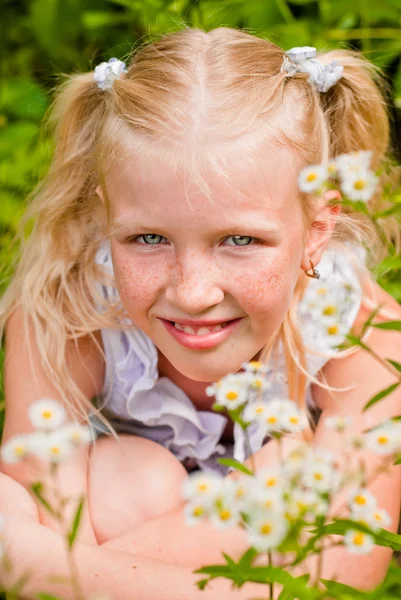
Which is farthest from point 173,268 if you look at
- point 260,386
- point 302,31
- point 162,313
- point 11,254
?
point 302,31

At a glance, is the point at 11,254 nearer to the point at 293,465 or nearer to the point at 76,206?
the point at 76,206

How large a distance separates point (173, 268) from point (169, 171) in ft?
0.50

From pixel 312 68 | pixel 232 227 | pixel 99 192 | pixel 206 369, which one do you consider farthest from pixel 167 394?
pixel 312 68

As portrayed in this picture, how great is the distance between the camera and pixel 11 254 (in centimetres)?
227

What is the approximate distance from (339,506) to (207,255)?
1.71 feet

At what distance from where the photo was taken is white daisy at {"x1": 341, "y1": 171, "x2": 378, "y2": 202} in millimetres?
999

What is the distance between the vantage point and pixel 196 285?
1349 mm

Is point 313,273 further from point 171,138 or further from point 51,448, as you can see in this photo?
point 51,448

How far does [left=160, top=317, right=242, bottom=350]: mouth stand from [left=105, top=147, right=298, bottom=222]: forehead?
0.64ft

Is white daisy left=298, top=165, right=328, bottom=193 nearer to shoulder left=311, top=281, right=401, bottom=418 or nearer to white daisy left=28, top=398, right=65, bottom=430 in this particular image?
white daisy left=28, top=398, right=65, bottom=430

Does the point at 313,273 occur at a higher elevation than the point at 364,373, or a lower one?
higher

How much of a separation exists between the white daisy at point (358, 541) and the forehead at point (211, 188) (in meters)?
0.55

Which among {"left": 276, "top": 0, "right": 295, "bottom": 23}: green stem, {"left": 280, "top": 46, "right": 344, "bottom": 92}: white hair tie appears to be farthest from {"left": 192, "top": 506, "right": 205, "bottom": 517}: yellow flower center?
{"left": 276, "top": 0, "right": 295, "bottom": 23}: green stem

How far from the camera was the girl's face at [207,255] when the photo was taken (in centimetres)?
135
